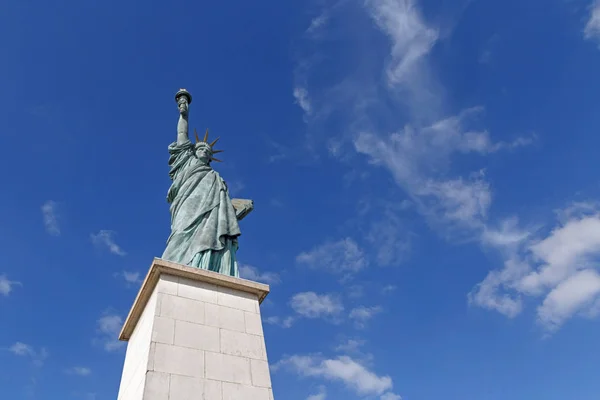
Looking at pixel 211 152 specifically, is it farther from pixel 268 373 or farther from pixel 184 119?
pixel 268 373

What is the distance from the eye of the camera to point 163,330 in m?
7.63

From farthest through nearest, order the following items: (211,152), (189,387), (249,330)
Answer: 1. (211,152)
2. (249,330)
3. (189,387)

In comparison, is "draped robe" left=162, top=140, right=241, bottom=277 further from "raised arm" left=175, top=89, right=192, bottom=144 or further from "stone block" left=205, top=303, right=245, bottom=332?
"stone block" left=205, top=303, right=245, bottom=332

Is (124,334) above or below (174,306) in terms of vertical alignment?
above

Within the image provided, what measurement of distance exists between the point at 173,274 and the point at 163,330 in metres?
1.21

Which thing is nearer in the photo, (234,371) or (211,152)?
(234,371)

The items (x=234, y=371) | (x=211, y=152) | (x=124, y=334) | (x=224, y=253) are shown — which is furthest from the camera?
(x=211, y=152)

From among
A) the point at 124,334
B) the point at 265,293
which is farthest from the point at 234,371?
the point at 124,334

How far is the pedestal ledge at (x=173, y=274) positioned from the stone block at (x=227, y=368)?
1.56m

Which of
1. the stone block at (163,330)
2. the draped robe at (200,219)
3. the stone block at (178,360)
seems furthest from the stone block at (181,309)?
the draped robe at (200,219)

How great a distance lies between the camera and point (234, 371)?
25.2 feet

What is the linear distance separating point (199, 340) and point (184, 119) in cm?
788

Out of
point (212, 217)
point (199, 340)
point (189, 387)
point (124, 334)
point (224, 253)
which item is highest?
point (212, 217)

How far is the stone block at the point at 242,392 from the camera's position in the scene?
24.0 ft
